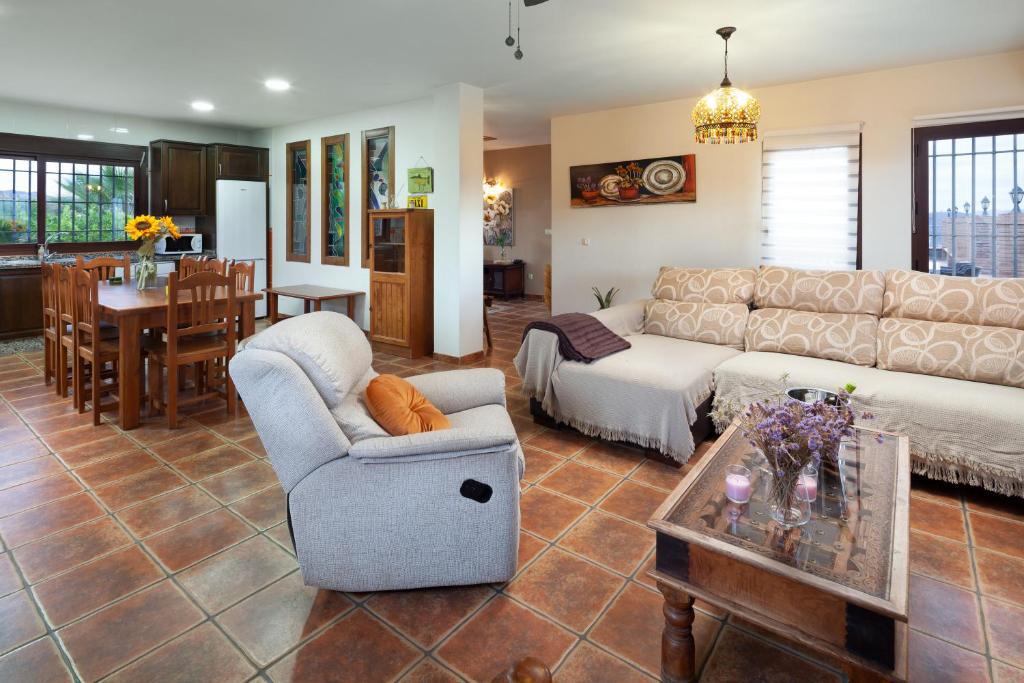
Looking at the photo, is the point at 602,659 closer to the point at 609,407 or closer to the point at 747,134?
the point at 609,407

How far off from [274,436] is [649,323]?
3109 millimetres

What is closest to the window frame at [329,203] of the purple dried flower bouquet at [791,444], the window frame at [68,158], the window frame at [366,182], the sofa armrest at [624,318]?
the window frame at [366,182]

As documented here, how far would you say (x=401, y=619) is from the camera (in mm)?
1874

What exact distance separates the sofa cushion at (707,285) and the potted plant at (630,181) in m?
1.70

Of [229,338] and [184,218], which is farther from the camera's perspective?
[184,218]

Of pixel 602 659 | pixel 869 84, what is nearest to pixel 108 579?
pixel 602 659

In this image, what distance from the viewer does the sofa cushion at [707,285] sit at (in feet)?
13.6

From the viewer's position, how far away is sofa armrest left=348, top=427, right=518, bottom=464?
1.84 metres

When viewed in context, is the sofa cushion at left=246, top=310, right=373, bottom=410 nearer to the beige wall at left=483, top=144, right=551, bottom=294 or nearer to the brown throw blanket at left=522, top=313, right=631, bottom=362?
the brown throw blanket at left=522, top=313, right=631, bottom=362

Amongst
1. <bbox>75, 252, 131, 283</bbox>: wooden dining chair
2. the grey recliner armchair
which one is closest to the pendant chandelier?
the grey recliner armchair

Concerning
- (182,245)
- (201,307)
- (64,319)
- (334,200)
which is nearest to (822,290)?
(201,307)

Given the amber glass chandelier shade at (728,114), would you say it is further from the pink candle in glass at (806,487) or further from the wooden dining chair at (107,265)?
Result: the wooden dining chair at (107,265)

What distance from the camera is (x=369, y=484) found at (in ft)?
6.10

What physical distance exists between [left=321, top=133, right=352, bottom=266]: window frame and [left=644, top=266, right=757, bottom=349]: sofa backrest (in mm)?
3831
